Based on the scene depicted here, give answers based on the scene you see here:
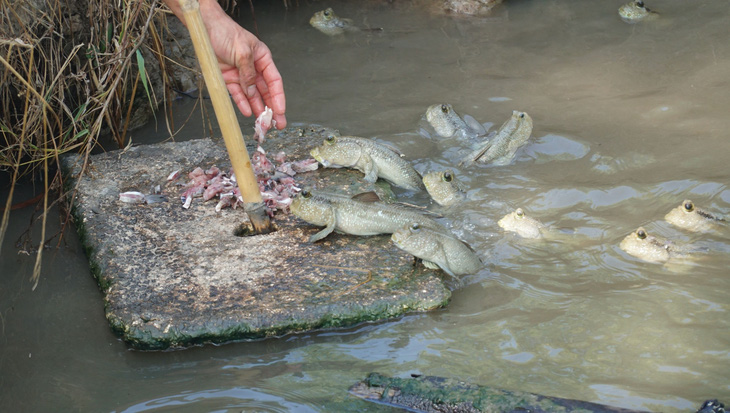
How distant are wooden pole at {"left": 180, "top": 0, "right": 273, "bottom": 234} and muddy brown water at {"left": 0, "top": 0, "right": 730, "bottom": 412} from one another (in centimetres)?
89

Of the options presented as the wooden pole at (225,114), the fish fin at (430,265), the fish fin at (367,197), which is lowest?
the fish fin at (430,265)

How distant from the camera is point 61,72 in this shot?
15.2 feet

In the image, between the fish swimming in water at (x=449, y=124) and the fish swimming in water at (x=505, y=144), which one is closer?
the fish swimming in water at (x=505, y=144)

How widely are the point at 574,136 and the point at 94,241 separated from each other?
365 centimetres

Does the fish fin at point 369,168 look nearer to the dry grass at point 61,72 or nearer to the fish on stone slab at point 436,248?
the fish on stone slab at point 436,248

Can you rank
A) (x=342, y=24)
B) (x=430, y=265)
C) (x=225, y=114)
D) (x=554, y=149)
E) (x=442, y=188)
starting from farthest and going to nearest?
(x=342, y=24)
(x=554, y=149)
(x=442, y=188)
(x=430, y=265)
(x=225, y=114)

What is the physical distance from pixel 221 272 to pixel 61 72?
184 cm

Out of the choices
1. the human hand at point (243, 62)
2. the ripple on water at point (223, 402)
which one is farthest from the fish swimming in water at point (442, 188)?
the ripple on water at point (223, 402)

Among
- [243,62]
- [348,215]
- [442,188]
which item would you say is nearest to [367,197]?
[348,215]

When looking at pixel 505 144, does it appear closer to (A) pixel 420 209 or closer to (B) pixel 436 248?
(A) pixel 420 209

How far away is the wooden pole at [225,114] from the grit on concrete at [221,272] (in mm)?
238

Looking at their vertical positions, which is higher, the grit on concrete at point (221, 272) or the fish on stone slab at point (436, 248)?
the fish on stone slab at point (436, 248)

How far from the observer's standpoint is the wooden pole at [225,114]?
361 centimetres

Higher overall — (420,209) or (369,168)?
(369,168)
